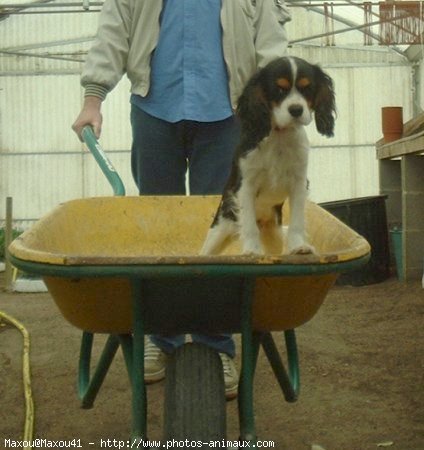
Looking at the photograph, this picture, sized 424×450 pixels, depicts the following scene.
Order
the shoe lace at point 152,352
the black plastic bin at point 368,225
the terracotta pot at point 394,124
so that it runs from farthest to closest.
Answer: the terracotta pot at point 394,124
the black plastic bin at point 368,225
the shoe lace at point 152,352

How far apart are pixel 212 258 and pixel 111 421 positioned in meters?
1.84

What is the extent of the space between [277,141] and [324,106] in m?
0.16

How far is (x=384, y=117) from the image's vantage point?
8086mm

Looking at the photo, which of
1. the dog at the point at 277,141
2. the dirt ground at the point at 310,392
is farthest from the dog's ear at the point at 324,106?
the dirt ground at the point at 310,392

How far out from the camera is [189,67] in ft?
10.3

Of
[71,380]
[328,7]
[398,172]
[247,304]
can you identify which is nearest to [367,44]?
[328,7]

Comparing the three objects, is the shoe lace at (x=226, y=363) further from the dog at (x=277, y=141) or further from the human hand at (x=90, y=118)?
the human hand at (x=90, y=118)

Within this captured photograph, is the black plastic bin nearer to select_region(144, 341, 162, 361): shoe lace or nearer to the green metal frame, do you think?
select_region(144, 341, 162, 361): shoe lace

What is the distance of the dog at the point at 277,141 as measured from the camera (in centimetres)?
238

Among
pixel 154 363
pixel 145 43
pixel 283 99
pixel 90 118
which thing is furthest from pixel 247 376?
pixel 145 43

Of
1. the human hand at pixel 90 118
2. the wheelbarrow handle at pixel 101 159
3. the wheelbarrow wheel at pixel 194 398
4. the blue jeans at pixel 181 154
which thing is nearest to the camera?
the wheelbarrow wheel at pixel 194 398

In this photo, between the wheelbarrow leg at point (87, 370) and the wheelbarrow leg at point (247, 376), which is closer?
the wheelbarrow leg at point (247, 376)

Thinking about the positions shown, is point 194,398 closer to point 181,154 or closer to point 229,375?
point 229,375

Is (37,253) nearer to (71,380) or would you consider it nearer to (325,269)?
(325,269)
